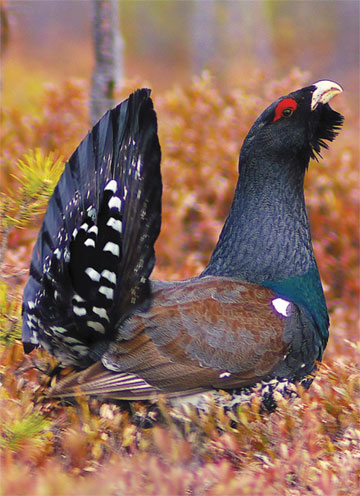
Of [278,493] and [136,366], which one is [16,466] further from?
[278,493]

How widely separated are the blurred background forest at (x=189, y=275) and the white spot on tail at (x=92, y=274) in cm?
56

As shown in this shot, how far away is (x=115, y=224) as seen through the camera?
3.18 metres

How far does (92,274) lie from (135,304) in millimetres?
274

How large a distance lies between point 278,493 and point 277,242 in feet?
4.46

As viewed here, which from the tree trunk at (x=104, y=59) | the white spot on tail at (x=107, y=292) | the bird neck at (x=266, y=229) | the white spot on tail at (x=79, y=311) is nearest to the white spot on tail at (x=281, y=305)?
the bird neck at (x=266, y=229)

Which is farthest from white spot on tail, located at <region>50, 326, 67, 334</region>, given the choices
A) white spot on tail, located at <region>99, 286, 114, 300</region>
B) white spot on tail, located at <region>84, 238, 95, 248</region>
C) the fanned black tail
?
white spot on tail, located at <region>84, 238, 95, 248</region>

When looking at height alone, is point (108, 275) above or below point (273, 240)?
below

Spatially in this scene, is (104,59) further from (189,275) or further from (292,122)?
(292,122)

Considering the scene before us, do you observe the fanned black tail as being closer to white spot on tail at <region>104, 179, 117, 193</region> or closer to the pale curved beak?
white spot on tail at <region>104, 179, 117, 193</region>

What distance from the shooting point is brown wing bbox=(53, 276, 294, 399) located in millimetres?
3240

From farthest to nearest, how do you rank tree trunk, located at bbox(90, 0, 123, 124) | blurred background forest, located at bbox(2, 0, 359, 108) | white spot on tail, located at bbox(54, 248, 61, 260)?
blurred background forest, located at bbox(2, 0, 359, 108)
tree trunk, located at bbox(90, 0, 123, 124)
white spot on tail, located at bbox(54, 248, 61, 260)

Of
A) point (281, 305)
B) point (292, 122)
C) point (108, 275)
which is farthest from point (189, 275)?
point (108, 275)

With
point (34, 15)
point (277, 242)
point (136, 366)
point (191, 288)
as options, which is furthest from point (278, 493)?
point (34, 15)

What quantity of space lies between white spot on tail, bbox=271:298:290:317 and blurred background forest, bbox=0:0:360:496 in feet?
1.25
